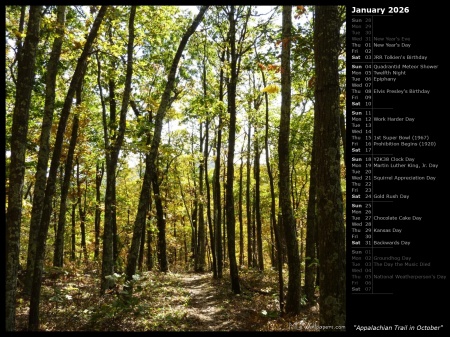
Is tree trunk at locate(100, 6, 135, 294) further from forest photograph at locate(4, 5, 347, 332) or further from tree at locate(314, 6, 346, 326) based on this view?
tree at locate(314, 6, 346, 326)

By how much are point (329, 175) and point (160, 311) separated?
344 inches

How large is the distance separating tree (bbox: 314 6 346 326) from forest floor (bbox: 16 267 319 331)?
11.7 ft

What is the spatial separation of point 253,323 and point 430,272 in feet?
19.1

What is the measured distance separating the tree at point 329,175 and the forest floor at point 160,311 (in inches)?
141

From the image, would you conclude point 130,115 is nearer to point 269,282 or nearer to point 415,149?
point 269,282

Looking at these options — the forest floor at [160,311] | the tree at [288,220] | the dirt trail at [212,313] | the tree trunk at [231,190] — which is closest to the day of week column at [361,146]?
the forest floor at [160,311]

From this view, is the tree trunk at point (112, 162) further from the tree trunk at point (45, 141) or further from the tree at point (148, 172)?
the tree trunk at point (45, 141)

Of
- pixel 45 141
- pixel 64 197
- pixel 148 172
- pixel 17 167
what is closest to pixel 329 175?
pixel 17 167

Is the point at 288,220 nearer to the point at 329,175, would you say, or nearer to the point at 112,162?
the point at 329,175

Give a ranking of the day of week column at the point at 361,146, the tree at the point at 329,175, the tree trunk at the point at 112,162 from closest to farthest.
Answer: the tree at the point at 329,175
the day of week column at the point at 361,146
the tree trunk at the point at 112,162

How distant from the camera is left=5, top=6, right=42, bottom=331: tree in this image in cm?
705

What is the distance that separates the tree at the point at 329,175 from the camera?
5914 millimetres

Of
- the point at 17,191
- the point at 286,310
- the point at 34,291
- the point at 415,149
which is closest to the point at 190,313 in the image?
the point at 286,310

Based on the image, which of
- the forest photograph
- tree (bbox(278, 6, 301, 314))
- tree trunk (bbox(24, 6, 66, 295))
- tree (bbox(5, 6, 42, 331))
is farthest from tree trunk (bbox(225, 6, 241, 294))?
tree (bbox(5, 6, 42, 331))
